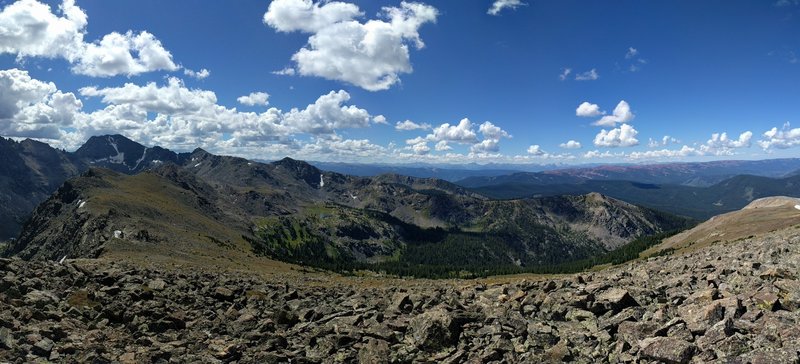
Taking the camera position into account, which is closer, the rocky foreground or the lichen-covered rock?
the lichen-covered rock

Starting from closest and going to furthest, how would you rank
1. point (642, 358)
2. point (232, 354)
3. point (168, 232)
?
point (642, 358)
point (232, 354)
point (168, 232)

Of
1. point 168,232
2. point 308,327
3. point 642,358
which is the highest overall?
point 642,358

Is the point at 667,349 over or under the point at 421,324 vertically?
over

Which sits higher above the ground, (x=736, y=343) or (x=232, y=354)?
(x=736, y=343)

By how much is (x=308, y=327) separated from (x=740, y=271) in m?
30.1

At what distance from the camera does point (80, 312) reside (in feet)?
83.3

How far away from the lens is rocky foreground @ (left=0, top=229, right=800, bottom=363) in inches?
719

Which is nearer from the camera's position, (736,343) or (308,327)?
(736,343)

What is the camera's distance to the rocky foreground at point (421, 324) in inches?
719

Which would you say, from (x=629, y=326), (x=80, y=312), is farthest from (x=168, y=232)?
(x=629, y=326)

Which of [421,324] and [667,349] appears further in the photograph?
[421,324]

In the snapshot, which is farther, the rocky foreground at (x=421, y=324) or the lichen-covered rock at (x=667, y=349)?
the rocky foreground at (x=421, y=324)

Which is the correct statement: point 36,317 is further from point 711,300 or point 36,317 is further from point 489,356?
point 711,300

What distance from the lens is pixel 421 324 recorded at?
24.1 m
